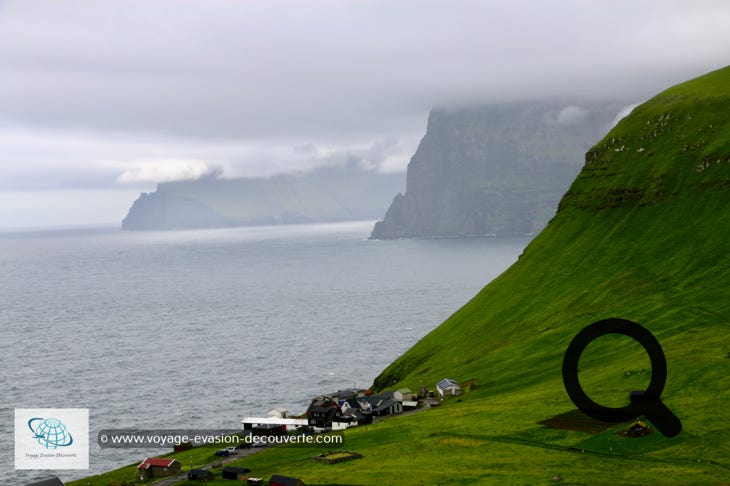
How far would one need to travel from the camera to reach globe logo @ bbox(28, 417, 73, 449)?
111688mm

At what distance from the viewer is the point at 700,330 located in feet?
423

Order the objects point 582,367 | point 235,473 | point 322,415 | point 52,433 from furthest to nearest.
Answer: point 582,367 → point 322,415 → point 52,433 → point 235,473

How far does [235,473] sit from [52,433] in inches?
1497

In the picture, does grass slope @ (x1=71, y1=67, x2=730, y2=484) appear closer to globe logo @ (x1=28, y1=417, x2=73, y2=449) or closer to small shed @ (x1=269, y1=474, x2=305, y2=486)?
small shed @ (x1=269, y1=474, x2=305, y2=486)

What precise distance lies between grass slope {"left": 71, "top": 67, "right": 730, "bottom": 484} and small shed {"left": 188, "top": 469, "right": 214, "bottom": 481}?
5.36m

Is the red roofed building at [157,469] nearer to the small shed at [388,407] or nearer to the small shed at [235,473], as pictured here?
the small shed at [235,473]

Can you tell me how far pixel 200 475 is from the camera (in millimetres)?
90750

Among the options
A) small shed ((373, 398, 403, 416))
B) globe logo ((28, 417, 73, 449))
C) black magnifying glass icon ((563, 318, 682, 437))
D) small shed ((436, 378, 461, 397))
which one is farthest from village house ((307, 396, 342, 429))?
black magnifying glass icon ((563, 318, 682, 437))

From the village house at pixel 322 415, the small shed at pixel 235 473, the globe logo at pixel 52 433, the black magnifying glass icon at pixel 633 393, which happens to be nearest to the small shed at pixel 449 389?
the village house at pixel 322 415

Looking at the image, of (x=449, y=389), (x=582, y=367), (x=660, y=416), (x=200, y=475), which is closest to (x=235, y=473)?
(x=200, y=475)

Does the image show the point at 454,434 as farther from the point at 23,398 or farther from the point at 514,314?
the point at 23,398

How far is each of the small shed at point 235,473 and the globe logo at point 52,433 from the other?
34191 millimetres

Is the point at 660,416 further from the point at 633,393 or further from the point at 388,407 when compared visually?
the point at 388,407

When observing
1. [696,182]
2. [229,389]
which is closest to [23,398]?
[229,389]
